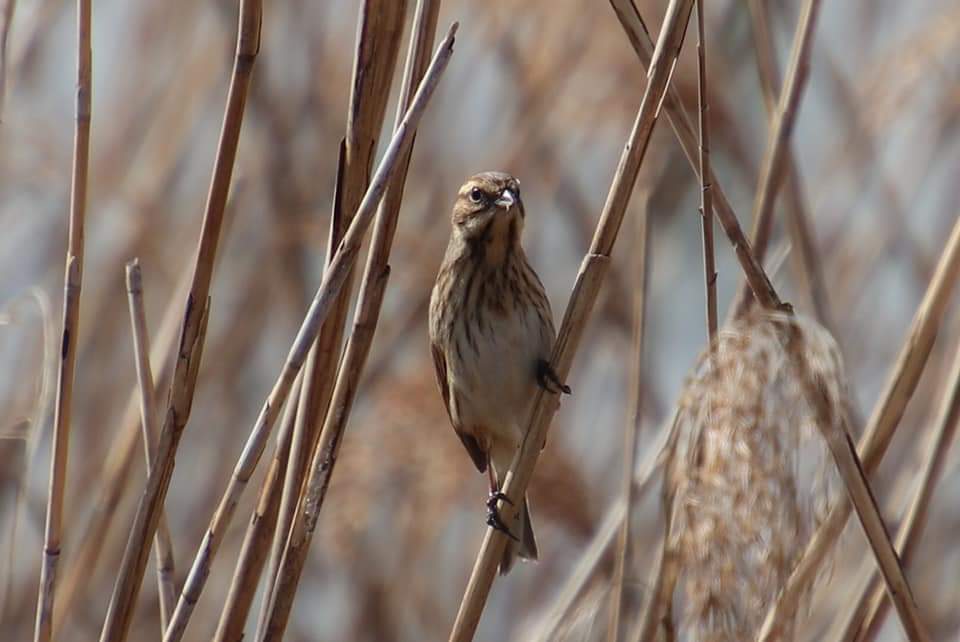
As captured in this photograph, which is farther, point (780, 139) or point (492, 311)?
point (492, 311)

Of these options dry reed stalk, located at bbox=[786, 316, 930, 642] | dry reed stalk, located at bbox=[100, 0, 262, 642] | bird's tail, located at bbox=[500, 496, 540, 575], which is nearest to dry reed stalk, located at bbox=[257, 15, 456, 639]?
dry reed stalk, located at bbox=[100, 0, 262, 642]

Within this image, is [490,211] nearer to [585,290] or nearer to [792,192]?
[792,192]

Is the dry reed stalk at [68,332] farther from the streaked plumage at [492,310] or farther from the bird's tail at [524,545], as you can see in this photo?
the bird's tail at [524,545]

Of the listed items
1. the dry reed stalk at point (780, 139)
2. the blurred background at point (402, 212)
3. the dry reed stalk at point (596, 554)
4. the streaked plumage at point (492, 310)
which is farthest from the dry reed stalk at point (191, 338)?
the blurred background at point (402, 212)

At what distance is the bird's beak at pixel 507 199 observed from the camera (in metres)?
2.60

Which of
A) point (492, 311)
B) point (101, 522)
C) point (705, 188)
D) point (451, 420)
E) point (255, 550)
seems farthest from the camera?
point (451, 420)

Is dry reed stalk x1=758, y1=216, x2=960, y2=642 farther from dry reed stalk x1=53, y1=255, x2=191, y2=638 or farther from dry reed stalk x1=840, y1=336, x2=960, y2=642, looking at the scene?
dry reed stalk x1=53, y1=255, x2=191, y2=638

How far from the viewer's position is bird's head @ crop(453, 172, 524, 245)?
2697 millimetres

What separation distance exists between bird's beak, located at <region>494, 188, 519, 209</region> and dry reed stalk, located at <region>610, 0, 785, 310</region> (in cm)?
57

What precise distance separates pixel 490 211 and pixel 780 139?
0.65 m

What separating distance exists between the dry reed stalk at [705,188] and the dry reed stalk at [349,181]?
18.8 inches

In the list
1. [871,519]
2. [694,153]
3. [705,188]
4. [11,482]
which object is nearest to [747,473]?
[871,519]

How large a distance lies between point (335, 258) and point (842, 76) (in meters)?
2.04

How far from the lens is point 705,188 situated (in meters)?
2.00
